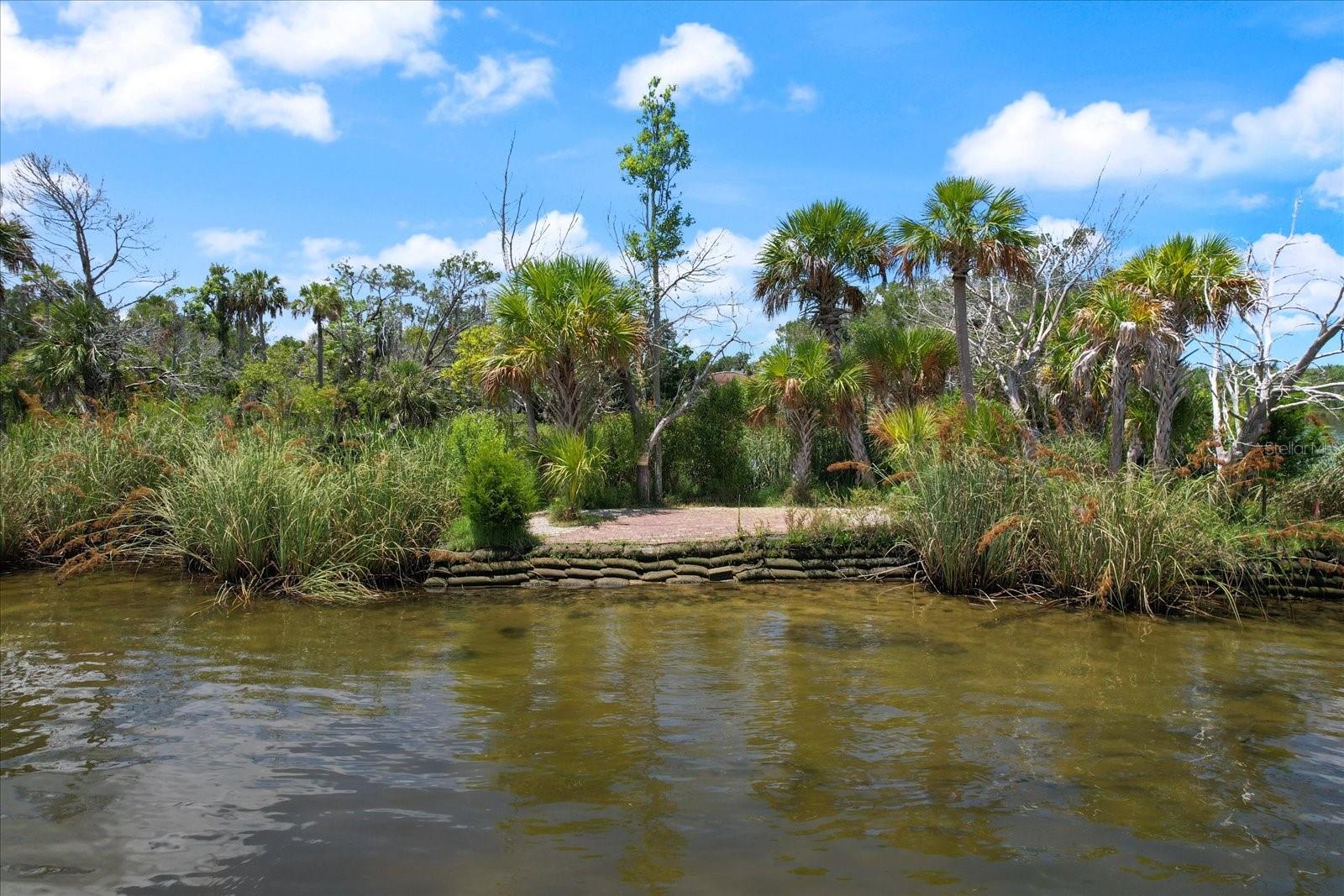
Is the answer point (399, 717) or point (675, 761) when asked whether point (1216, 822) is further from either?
point (399, 717)

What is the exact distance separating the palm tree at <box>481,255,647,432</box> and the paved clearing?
2.21 meters

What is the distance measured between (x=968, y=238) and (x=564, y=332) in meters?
7.46

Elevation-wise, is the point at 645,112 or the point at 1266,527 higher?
the point at 645,112

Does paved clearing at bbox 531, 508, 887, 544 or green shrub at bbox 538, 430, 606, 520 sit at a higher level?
green shrub at bbox 538, 430, 606, 520

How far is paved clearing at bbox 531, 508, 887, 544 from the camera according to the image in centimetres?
1255


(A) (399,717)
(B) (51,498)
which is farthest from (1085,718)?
(B) (51,498)

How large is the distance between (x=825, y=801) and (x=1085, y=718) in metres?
2.61

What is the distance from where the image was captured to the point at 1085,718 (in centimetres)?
619

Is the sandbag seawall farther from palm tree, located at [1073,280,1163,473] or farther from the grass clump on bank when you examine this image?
palm tree, located at [1073,280,1163,473]

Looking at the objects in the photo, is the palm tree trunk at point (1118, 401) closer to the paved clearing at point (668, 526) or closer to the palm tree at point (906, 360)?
the palm tree at point (906, 360)

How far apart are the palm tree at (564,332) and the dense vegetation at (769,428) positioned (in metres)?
0.06

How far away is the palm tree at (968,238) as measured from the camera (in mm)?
15227

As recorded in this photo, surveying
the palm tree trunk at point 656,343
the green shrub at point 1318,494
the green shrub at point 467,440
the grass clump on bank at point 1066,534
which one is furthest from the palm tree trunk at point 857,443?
the green shrub at point 467,440

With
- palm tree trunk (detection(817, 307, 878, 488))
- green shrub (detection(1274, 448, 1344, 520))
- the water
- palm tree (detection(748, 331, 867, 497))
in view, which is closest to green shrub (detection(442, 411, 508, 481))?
the water
